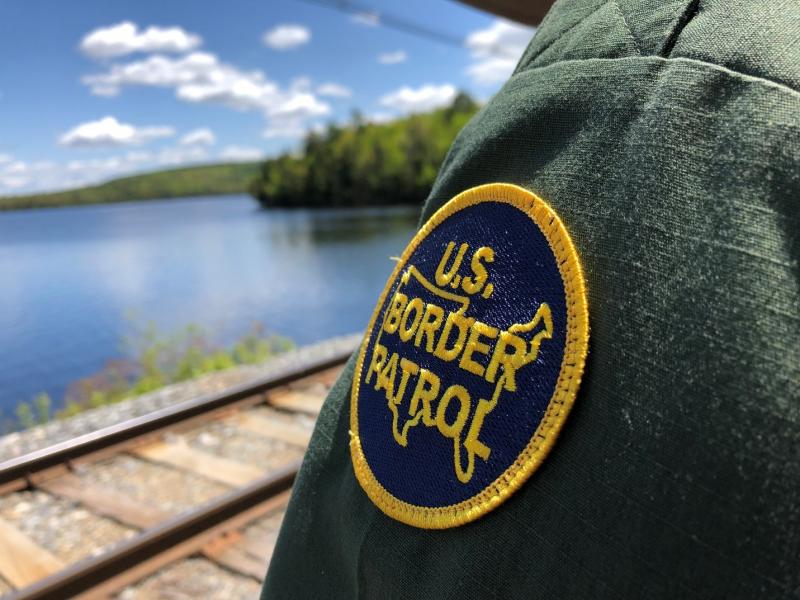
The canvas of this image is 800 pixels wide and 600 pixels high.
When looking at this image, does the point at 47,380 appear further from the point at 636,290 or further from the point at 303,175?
the point at 303,175

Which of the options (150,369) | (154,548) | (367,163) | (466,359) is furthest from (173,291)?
(367,163)

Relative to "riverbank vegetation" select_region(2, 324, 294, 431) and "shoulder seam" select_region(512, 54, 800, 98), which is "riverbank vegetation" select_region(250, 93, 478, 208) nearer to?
"riverbank vegetation" select_region(2, 324, 294, 431)

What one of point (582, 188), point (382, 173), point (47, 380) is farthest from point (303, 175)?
point (582, 188)

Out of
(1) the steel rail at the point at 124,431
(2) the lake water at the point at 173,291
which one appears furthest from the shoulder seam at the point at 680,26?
(2) the lake water at the point at 173,291

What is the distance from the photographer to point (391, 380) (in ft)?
2.07

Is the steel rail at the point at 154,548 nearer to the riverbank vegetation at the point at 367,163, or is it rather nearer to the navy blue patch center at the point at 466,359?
the navy blue patch center at the point at 466,359

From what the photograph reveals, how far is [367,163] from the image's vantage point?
53.9m

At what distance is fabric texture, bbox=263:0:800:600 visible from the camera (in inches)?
15.7

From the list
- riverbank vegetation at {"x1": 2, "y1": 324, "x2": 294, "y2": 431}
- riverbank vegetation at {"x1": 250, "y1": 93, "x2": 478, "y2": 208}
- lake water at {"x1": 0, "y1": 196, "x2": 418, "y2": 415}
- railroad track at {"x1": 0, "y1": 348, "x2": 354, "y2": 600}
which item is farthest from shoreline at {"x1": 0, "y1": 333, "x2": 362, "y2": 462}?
riverbank vegetation at {"x1": 250, "y1": 93, "x2": 478, "y2": 208}

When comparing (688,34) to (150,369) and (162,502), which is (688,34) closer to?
(162,502)

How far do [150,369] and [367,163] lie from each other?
47084 millimetres

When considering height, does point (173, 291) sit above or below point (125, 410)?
below

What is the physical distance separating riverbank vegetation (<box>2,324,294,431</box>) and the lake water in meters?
0.99

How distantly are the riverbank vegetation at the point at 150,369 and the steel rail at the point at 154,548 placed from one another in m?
4.32
